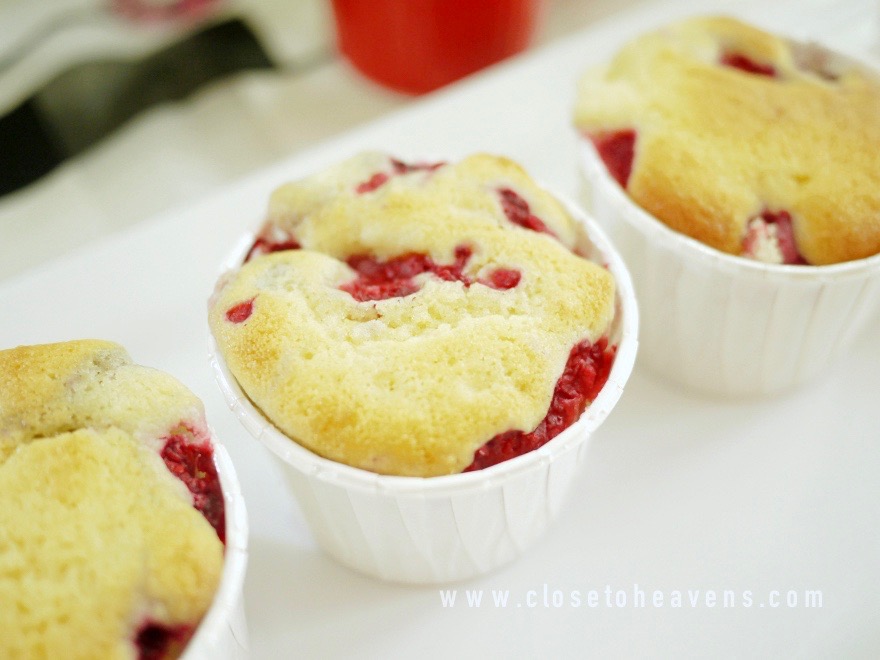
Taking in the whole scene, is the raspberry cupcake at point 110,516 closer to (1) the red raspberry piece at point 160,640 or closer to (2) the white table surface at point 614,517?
(1) the red raspberry piece at point 160,640

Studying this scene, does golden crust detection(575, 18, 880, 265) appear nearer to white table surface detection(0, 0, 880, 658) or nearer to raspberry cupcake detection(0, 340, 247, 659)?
white table surface detection(0, 0, 880, 658)

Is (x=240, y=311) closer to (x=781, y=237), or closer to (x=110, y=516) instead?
(x=110, y=516)

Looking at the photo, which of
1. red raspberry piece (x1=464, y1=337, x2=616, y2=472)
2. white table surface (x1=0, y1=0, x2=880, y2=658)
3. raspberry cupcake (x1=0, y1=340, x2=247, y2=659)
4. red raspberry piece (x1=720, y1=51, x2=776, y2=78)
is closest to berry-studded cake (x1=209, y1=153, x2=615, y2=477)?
red raspberry piece (x1=464, y1=337, x2=616, y2=472)

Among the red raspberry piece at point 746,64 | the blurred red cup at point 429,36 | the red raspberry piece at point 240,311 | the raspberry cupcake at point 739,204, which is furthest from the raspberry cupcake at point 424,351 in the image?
the blurred red cup at point 429,36

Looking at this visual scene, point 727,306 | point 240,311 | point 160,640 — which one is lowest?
point 727,306

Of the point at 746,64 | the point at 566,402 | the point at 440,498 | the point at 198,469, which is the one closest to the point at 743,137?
the point at 746,64

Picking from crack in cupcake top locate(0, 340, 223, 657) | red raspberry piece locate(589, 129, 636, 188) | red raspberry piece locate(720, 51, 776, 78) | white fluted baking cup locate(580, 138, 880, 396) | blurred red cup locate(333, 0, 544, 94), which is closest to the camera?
crack in cupcake top locate(0, 340, 223, 657)
